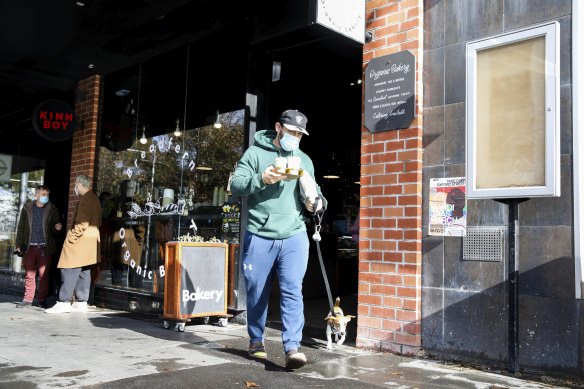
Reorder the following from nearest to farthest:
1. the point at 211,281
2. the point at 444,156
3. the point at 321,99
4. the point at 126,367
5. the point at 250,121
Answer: the point at 126,367 < the point at 444,156 < the point at 211,281 < the point at 250,121 < the point at 321,99

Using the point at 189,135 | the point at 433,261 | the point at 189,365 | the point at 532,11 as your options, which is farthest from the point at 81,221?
the point at 532,11

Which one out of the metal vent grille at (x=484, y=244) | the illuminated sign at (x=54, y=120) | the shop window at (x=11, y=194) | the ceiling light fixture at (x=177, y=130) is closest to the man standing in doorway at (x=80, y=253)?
the illuminated sign at (x=54, y=120)

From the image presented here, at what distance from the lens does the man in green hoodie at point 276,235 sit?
407 centimetres

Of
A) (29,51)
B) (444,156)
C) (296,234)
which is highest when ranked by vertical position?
(29,51)

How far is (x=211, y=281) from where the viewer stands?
598 centimetres

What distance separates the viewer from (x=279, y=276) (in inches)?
165

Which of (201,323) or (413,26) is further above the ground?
(413,26)

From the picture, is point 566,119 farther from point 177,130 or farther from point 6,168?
point 6,168

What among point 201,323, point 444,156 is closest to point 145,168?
point 201,323

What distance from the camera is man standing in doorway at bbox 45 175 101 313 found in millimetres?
7305

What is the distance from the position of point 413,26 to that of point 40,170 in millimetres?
7844

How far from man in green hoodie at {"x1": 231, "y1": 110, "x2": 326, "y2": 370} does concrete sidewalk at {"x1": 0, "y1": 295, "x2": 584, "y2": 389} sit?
0.36 meters

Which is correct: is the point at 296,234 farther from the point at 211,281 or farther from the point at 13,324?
the point at 13,324

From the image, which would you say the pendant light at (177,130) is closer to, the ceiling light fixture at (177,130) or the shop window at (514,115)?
the ceiling light fixture at (177,130)
